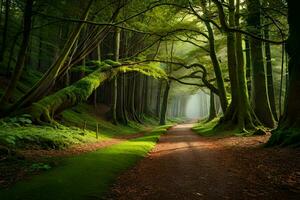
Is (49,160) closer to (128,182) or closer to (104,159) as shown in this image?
(104,159)

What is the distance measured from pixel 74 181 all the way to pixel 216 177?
3458 mm

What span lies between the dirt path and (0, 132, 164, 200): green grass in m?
0.35

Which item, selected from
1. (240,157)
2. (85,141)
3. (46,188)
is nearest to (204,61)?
(85,141)

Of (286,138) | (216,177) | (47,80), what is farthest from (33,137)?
(286,138)

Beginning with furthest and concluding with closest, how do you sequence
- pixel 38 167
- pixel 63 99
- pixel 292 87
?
pixel 63 99 < pixel 292 87 < pixel 38 167

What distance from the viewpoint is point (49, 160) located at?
31.7 feet

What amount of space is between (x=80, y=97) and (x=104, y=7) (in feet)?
17.4

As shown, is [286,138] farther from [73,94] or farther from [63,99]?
[73,94]

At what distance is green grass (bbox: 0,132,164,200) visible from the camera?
19.9 feet

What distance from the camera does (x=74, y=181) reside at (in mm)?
7211

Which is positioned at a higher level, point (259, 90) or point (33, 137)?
point (259, 90)

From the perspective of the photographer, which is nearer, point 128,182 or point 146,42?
point 128,182

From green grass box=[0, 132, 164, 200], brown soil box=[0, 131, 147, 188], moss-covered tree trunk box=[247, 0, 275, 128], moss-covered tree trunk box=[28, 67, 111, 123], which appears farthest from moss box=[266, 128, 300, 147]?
moss-covered tree trunk box=[28, 67, 111, 123]

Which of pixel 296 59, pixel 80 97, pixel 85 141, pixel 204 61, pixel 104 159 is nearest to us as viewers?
pixel 104 159
